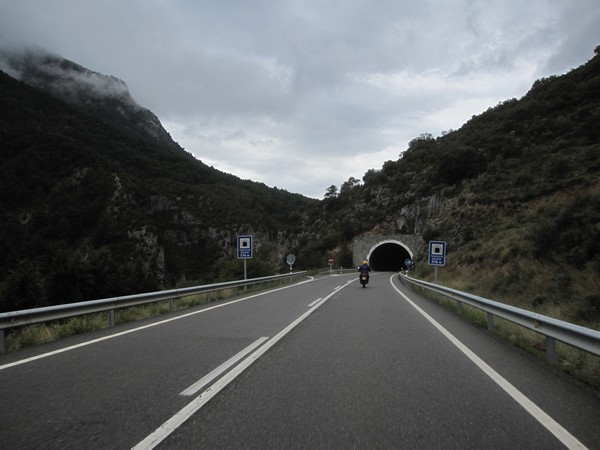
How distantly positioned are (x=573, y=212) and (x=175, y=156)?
147896mm

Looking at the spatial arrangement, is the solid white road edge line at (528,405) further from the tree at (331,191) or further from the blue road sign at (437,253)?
the tree at (331,191)

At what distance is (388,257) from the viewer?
80.5 m

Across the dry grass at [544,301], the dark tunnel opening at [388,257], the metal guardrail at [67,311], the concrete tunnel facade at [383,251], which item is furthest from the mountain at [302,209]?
the metal guardrail at [67,311]

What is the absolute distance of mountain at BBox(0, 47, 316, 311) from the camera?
6249 cm

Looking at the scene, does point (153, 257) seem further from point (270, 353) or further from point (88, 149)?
point (270, 353)

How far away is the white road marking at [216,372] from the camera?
14.2 ft

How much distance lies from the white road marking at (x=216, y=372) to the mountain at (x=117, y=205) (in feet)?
76.3

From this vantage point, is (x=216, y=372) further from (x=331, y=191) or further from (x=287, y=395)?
(x=331, y=191)

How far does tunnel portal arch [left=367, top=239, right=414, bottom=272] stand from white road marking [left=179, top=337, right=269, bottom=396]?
6267cm

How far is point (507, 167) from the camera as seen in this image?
5909 cm

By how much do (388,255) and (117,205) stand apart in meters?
61.5

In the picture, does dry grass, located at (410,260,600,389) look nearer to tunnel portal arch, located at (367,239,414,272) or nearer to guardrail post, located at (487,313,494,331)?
guardrail post, located at (487,313,494,331)

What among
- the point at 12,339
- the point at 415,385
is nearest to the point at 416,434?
the point at 415,385

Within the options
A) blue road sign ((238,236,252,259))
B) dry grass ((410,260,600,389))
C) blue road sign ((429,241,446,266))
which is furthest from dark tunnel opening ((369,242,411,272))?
dry grass ((410,260,600,389))
